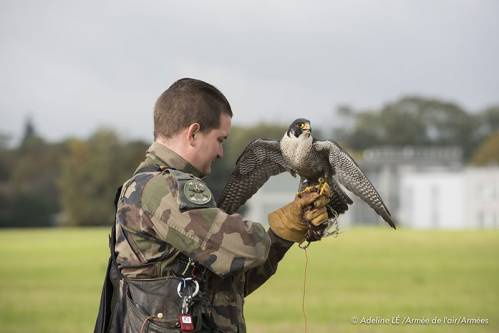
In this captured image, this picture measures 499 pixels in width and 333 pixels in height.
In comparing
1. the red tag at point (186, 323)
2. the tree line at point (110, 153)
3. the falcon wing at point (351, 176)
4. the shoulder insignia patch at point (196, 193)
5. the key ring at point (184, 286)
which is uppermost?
the shoulder insignia patch at point (196, 193)

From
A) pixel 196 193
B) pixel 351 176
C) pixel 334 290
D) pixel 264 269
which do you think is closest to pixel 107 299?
pixel 196 193

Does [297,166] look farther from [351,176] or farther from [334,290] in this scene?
[334,290]

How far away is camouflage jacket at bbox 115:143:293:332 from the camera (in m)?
2.97

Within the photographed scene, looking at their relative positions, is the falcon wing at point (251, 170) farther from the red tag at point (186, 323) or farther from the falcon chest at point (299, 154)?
the red tag at point (186, 323)

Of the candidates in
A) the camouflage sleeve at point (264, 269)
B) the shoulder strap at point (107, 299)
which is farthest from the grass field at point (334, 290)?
the shoulder strap at point (107, 299)

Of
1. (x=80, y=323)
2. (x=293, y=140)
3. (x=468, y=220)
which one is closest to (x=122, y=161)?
(x=468, y=220)

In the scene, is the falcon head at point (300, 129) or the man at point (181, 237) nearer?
the man at point (181, 237)

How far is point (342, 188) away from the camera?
554cm

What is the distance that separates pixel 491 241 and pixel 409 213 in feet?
163

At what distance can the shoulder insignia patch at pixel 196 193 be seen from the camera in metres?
2.97

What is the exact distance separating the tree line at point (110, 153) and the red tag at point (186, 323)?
67.9 meters

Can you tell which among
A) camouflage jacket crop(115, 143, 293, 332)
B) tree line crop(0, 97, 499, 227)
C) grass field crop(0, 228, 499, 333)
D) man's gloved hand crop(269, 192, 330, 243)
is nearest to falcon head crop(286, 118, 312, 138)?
man's gloved hand crop(269, 192, 330, 243)

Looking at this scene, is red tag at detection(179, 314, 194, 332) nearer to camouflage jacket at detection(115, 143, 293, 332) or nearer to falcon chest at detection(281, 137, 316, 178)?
camouflage jacket at detection(115, 143, 293, 332)

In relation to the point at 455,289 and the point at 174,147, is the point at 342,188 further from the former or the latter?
the point at 455,289
